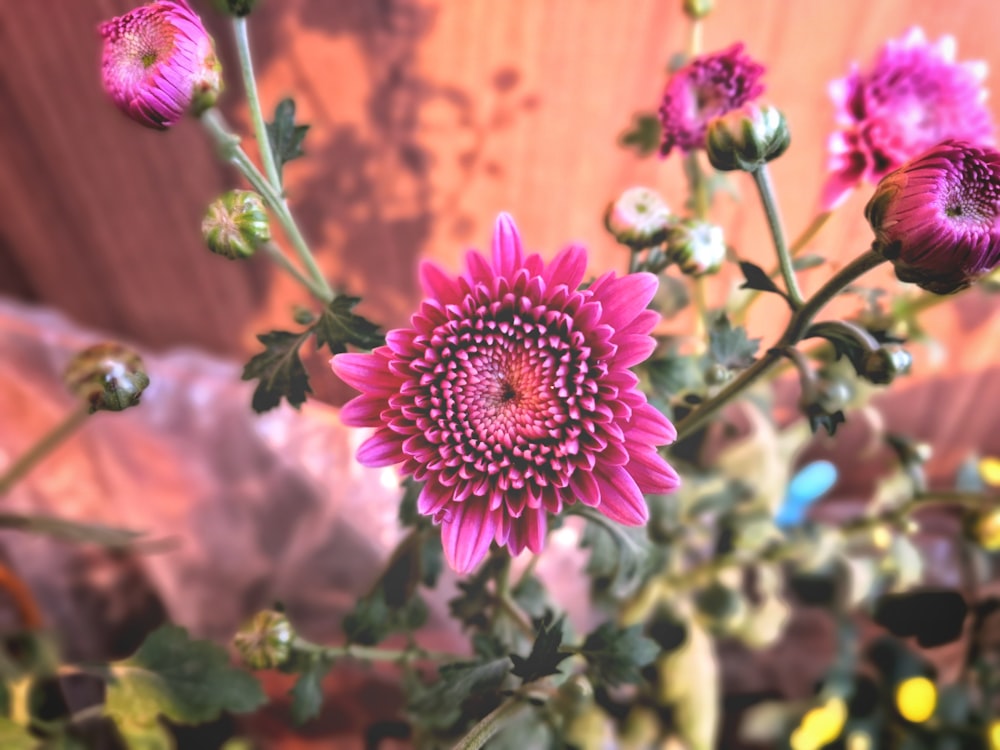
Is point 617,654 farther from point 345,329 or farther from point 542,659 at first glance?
point 345,329

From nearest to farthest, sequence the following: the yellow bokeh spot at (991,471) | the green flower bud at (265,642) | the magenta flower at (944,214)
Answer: the magenta flower at (944,214), the green flower bud at (265,642), the yellow bokeh spot at (991,471)

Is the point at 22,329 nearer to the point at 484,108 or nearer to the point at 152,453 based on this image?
the point at 152,453

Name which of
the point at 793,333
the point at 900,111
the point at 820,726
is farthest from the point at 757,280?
the point at 820,726

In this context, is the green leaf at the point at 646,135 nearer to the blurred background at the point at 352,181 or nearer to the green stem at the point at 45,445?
the blurred background at the point at 352,181

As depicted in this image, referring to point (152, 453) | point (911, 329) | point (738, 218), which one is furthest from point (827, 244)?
point (152, 453)

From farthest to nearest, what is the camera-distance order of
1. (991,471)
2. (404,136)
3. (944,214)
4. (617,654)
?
(404,136) < (991,471) < (617,654) < (944,214)

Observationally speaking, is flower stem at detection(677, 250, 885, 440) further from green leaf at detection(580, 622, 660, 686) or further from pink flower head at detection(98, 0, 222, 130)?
pink flower head at detection(98, 0, 222, 130)

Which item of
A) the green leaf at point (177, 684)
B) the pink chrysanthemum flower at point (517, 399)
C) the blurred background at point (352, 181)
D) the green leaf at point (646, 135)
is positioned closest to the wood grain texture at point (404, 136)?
the blurred background at point (352, 181)
